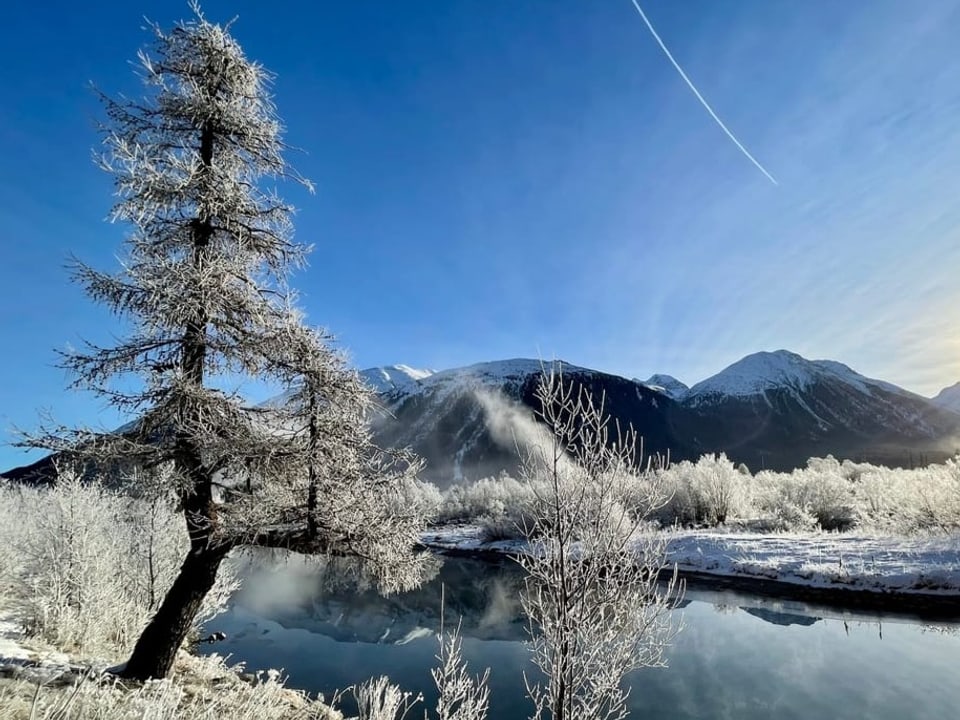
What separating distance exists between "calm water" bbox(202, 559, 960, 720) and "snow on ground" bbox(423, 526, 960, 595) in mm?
2925

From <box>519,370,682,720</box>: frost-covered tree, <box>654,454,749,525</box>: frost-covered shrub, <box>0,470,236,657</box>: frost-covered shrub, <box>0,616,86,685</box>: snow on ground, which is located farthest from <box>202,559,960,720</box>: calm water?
<box>654,454,749,525</box>: frost-covered shrub

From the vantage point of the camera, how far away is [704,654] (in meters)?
18.8

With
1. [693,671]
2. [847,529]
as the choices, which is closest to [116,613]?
[693,671]

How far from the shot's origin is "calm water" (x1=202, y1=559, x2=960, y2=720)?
14531 millimetres

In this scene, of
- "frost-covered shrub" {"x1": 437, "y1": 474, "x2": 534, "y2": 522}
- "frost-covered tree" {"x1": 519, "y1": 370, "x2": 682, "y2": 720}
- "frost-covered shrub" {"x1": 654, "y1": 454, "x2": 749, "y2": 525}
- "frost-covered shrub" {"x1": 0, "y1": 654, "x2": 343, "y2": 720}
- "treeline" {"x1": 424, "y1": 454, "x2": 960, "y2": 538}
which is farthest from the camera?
"frost-covered shrub" {"x1": 437, "y1": 474, "x2": 534, "y2": 522}

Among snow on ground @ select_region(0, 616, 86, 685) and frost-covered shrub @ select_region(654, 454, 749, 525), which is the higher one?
frost-covered shrub @ select_region(654, 454, 749, 525)

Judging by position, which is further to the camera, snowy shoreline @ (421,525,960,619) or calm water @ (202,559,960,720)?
snowy shoreline @ (421,525,960,619)

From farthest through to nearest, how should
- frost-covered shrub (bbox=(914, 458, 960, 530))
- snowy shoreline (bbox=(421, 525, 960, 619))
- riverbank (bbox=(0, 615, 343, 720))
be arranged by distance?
frost-covered shrub (bbox=(914, 458, 960, 530)) → snowy shoreline (bbox=(421, 525, 960, 619)) → riverbank (bbox=(0, 615, 343, 720))

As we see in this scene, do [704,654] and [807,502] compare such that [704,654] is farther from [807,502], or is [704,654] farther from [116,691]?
[807,502]

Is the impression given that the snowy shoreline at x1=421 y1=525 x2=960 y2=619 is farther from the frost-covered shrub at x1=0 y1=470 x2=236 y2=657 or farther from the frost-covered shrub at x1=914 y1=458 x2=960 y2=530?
the frost-covered shrub at x1=0 y1=470 x2=236 y2=657

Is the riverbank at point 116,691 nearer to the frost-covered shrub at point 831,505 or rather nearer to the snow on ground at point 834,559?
the snow on ground at point 834,559

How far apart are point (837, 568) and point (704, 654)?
42.5 ft

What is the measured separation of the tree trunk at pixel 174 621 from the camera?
751 centimetres

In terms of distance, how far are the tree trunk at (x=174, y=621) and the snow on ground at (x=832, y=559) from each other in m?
13.9
